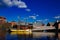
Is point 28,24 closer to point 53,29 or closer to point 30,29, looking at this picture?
point 30,29

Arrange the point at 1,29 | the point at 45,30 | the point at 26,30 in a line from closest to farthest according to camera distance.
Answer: the point at 1,29
the point at 26,30
the point at 45,30

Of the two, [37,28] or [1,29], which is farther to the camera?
[37,28]

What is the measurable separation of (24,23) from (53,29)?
5225 millimetres

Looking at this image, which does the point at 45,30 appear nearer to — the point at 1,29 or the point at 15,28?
the point at 15,28

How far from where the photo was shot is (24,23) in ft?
108

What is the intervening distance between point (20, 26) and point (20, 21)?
4.17 ft

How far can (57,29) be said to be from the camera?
32.4 m

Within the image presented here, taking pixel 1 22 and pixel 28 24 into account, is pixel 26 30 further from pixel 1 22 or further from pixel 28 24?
pixel 1 22

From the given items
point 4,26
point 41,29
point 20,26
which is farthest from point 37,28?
point 4,26

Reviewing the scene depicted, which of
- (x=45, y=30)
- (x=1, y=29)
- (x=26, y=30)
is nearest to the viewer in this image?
(x=1, y=29)

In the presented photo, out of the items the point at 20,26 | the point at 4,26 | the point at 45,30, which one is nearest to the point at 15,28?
the point at 20,26

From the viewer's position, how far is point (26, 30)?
3225 centimetres

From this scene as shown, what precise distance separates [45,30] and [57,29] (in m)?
2.88

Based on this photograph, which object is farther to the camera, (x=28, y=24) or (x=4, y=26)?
(x=28, y=24)
